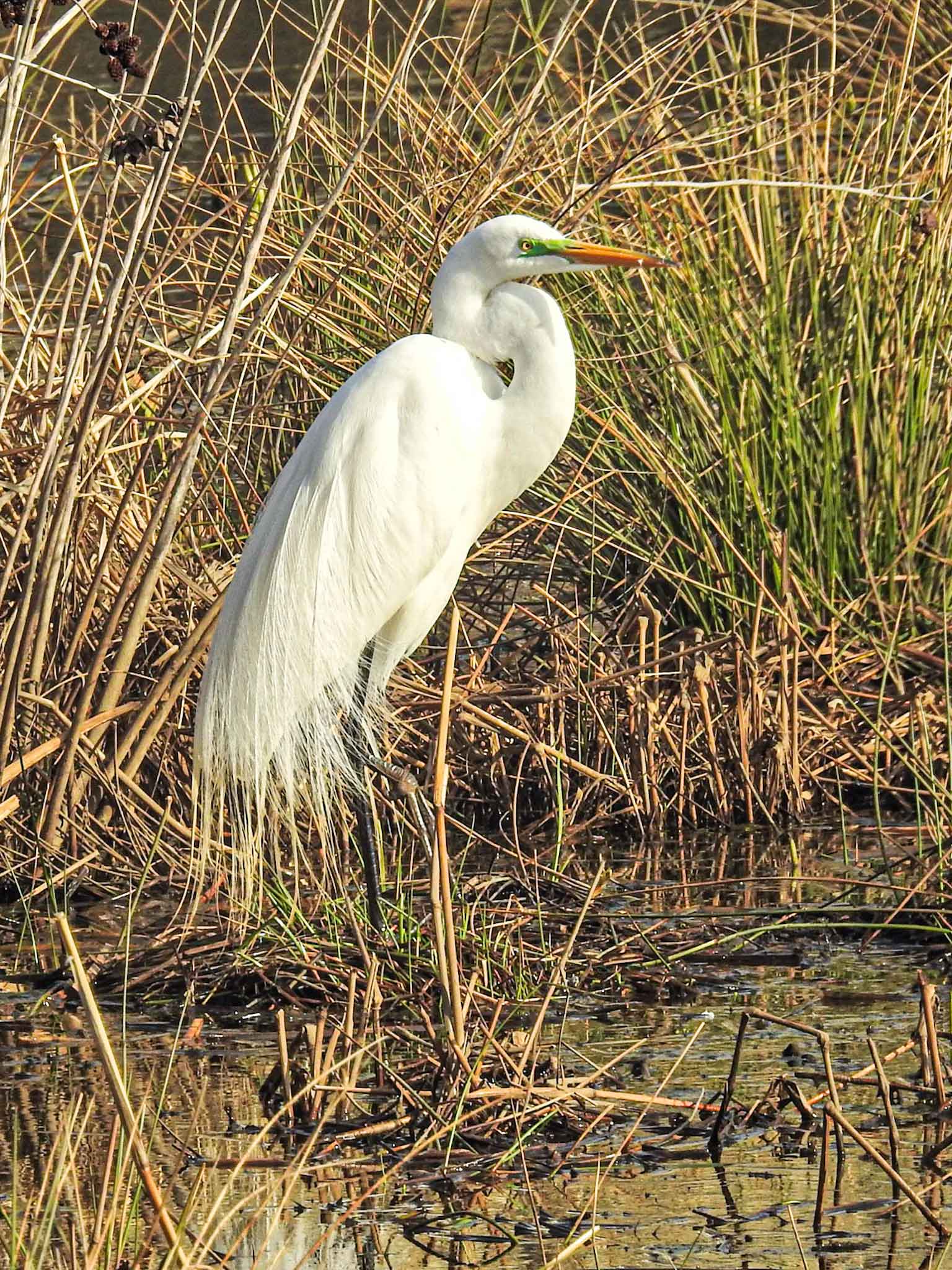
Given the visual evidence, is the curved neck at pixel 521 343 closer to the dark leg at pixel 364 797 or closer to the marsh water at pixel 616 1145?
the dark leg at pixel 364 797

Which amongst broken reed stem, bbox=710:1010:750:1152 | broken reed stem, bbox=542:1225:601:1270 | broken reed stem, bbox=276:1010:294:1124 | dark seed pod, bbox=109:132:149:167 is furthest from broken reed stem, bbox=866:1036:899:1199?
dark seed pod, bbox=109:132:149:167

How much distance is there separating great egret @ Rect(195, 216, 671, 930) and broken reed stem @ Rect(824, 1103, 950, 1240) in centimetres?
127

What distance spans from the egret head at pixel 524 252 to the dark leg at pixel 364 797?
85 cm

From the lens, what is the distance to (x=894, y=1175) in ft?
7.25

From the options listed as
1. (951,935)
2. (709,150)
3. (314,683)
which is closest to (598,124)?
(709,150)

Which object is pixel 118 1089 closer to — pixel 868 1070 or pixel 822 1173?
pixel 822 1173

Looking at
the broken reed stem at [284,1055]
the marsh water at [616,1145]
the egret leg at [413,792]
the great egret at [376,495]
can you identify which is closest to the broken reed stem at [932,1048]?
the marsh water at [616,1145]

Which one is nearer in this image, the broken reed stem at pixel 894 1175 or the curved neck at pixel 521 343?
the broken reed stem at pixel 894 1175

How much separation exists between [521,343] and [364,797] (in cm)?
88

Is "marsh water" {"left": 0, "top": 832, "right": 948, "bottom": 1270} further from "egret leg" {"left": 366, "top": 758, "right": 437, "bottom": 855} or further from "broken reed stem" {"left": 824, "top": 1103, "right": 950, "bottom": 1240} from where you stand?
"egret leg" {"left": 366, "top": 758, "right": 437, "bottom": 855}

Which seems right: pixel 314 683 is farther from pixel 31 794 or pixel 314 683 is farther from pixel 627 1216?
pixel 627 1216

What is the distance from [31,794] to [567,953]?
162cm

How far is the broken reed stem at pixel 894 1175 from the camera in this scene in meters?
2.20

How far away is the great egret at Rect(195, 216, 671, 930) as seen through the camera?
11.0ft
